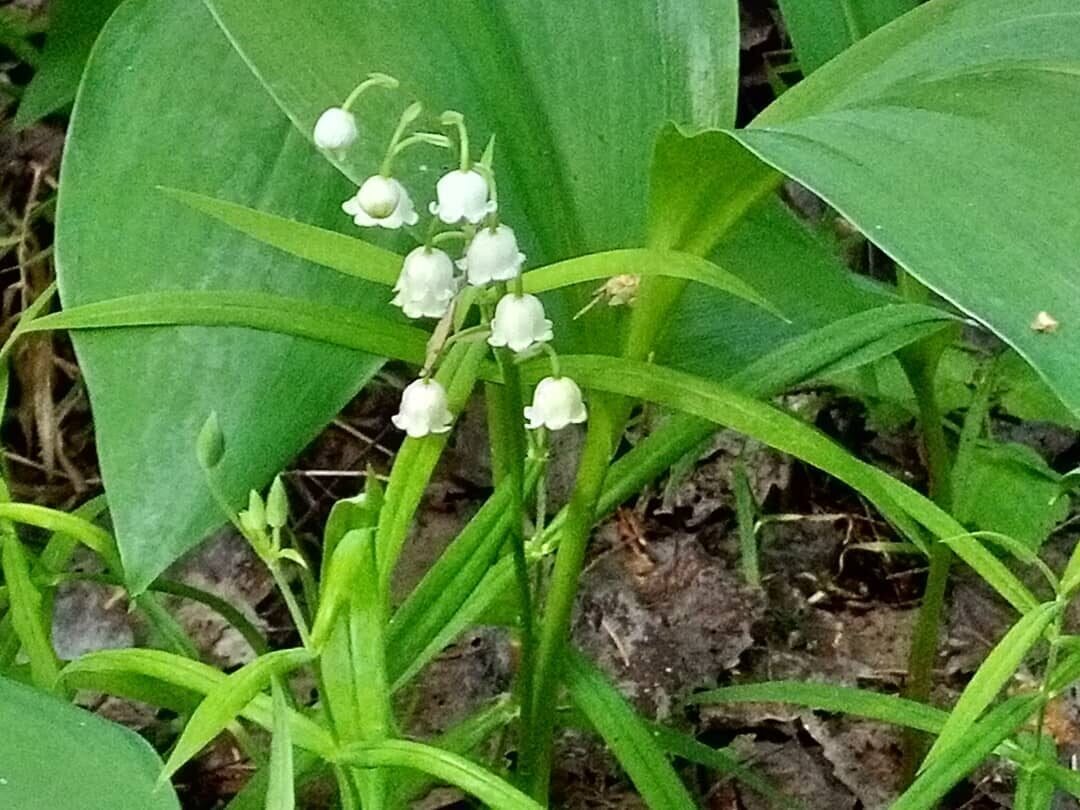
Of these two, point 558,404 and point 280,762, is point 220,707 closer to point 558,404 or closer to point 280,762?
point 280,762

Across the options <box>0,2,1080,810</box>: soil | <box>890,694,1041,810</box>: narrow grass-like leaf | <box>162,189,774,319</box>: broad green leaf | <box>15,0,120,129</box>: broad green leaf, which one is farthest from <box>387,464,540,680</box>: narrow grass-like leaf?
<box>15,0,120,129</box>: broad green leaf

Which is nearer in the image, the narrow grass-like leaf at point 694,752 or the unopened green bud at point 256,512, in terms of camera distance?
the unopened green bud at point 256,512

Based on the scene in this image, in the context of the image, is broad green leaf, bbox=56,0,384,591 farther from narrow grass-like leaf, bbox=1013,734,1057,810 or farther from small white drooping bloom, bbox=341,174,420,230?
narrow grass-like leaf, bbox=1013,734,1057,810

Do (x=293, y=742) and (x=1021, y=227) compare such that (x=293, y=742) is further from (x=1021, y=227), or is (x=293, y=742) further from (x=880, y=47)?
(x=880, y=47)

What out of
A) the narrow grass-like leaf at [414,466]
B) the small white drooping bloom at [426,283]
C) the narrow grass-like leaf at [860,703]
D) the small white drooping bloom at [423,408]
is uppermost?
the small white drooping bloom at [426,283]

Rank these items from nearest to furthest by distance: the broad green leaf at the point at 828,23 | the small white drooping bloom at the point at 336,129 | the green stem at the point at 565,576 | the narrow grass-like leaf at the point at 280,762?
1. the narrow grass-like leaf at the point at 280,762
2. the small white drooping bloom at the point at 336,129
3. the green stem at the point at 565,576
4. the broad green leaf at the point at 828,23

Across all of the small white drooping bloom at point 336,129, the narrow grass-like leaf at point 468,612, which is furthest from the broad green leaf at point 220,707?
the small white drooping bloom at point 336,129

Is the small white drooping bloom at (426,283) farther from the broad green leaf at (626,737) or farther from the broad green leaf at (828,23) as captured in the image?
the broad green leaf at (828,23)

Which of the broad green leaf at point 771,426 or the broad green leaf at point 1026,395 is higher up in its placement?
the broad green leaf at point 771,426
